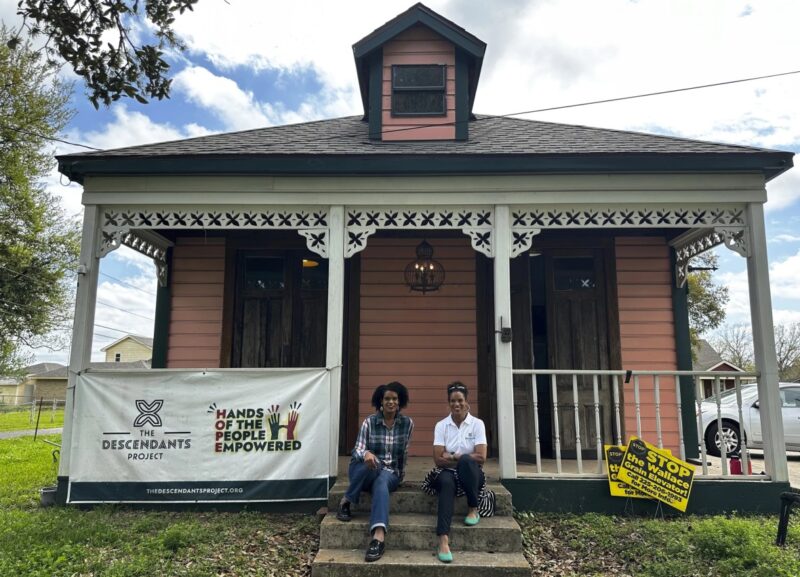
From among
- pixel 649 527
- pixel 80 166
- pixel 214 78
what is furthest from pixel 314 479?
pixel 214 78

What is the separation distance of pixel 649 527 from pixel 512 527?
1.19m

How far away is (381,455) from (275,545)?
103cm

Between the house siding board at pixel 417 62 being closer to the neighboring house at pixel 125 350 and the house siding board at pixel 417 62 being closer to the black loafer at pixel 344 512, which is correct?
the black loafer at pixel 344 512

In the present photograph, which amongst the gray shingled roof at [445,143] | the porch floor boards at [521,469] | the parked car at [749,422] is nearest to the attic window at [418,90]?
the gray shingled roof at [445,143]

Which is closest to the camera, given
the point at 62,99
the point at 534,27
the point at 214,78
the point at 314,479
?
the point at 314,479

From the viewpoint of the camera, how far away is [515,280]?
6.05 meters

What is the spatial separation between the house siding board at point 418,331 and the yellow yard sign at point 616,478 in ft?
5.75

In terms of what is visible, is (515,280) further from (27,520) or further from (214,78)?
(214,78)

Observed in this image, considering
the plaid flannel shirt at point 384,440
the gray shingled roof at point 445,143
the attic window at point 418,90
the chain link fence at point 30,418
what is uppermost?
the attic window at point 418,90

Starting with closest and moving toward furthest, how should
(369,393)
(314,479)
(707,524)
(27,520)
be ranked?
(707,524)
(27,520)
(314,479)
(369,393)

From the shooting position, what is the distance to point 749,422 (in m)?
7.78

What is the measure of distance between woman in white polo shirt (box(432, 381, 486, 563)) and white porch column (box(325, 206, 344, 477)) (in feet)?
3.39

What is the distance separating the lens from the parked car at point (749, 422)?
7.61 m

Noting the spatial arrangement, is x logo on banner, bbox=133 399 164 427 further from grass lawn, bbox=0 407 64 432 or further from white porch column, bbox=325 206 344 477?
grass lawn, bbox=0 407 64 432
